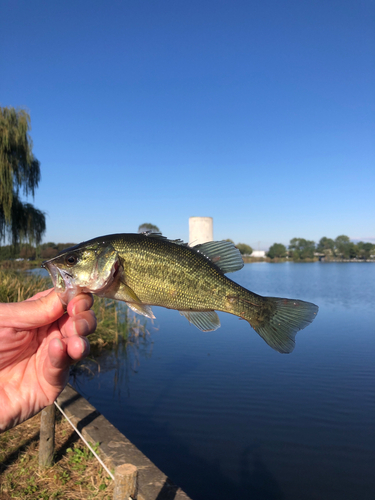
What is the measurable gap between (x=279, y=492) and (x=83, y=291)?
5774mm

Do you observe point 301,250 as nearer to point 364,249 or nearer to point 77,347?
point 364,249

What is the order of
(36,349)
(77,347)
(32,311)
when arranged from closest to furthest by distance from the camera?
1. (77,347)
2. (32,311)
3. (36,349)

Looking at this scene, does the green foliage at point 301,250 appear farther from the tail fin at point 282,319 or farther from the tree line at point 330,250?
the tail fin at point 282,319

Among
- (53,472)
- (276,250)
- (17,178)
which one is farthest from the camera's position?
(276,250)

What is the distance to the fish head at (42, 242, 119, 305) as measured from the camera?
188 cm

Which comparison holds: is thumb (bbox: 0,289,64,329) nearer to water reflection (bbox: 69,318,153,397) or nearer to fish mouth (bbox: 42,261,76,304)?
fish mouth (bbox: 42,261,76,304)

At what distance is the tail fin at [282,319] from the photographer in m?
1.98

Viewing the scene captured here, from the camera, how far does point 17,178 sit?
18.7 m

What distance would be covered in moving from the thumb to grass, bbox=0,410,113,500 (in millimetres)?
3123

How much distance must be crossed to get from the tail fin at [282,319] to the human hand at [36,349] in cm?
103

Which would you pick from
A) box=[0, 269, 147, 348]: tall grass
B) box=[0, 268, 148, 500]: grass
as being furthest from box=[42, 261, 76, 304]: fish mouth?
box=[0, 269, 147, 348]: tall grass

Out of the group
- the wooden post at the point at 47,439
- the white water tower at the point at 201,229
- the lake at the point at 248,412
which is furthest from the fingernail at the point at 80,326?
the lake at the point at 248,412

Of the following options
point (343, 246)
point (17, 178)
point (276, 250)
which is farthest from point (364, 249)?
point (17, 178)

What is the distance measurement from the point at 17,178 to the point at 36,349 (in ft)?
62.6
